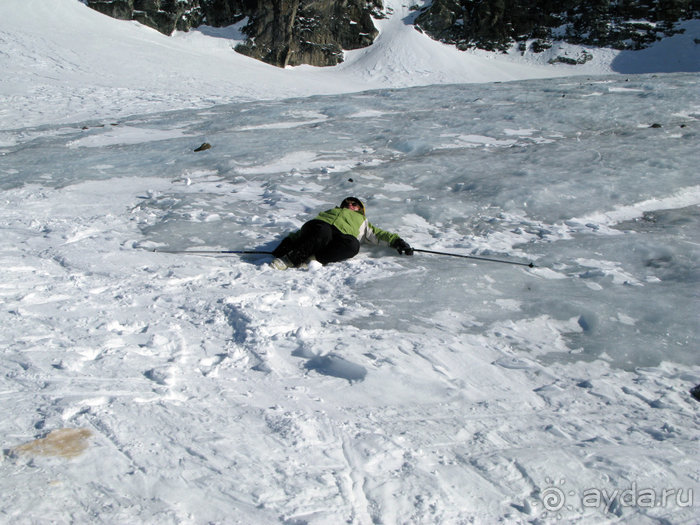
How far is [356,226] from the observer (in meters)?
4.68

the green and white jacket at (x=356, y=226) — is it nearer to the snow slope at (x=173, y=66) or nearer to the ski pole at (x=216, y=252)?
the ski pole at (x=216, y=252)

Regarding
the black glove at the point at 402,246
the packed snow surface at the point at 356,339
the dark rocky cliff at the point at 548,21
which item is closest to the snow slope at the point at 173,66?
the dark rocky cliff at the point at 548,21

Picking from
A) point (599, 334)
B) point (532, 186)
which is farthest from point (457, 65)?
point (599, 334)

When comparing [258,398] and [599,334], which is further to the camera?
[599,334]

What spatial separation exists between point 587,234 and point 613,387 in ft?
8.13

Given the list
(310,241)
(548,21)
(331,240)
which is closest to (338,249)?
(331,240)

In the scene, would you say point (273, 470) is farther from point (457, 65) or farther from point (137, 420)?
point (457, 65)

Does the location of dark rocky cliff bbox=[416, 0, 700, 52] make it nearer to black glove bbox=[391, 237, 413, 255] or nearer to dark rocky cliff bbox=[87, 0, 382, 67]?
dark rocky cliff bbox=[87, 0, 382, 67]

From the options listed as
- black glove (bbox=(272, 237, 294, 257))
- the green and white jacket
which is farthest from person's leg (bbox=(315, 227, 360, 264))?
black glove (bbox=(272, 237, 294, 257))

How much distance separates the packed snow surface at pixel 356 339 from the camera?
2018 mm

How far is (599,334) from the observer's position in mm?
3242

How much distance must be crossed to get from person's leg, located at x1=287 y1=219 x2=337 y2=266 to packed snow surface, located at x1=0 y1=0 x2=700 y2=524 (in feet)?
0.67

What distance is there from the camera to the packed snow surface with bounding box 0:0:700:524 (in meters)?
2.02

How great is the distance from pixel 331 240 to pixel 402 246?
23.5 inches
